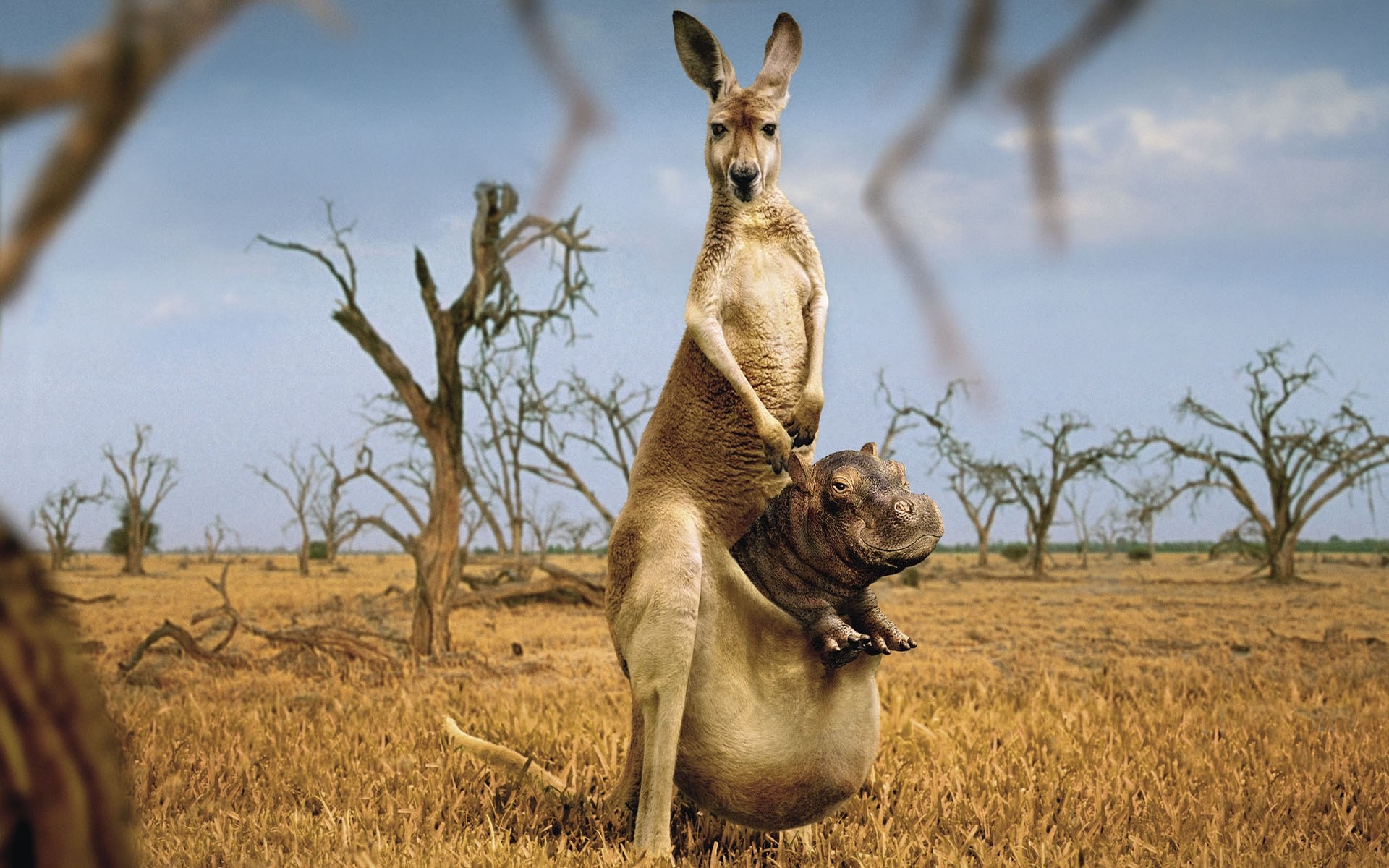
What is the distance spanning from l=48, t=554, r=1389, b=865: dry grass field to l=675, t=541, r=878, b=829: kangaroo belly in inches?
13.3

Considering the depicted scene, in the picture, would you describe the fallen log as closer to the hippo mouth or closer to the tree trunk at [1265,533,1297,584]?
the hippo mouth

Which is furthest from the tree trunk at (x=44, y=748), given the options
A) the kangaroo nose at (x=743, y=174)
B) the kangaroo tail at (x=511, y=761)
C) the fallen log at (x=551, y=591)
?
the fallen log at (x=551, y=591)

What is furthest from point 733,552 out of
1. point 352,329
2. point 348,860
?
point 352,329

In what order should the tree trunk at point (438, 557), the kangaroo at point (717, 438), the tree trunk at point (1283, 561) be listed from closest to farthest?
the kangaroo at point (717, 438), the tree trunk at point (438, 557), the tree trunk at point (1283, 561)

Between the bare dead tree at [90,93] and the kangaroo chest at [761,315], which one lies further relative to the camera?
the kangaroo chest at [761,315]

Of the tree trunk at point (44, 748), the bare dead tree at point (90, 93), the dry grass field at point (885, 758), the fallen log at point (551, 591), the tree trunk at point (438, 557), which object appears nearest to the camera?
the bare dead tree at point (90, 93)

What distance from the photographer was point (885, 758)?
4.79m

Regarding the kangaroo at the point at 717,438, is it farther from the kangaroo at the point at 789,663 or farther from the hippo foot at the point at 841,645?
the hippo foot at the point at 841,645

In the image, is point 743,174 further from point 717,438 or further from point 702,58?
point 717,438

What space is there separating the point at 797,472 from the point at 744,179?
3.18 ft

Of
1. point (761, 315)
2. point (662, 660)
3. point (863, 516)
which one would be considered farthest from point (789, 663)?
point (761, 315)

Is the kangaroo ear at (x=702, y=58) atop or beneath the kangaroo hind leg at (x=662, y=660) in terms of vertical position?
atop

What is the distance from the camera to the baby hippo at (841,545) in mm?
3037

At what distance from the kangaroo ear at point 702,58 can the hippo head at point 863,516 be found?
1349 mm
